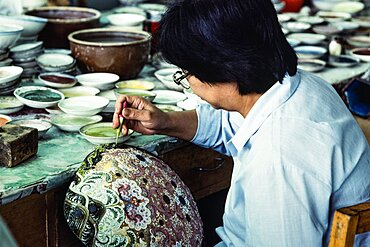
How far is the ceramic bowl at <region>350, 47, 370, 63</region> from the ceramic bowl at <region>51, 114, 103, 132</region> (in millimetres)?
1718

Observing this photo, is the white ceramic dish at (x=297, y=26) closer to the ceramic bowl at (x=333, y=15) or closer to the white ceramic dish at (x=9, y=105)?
the ceramic bowl at (x=333, y=15)

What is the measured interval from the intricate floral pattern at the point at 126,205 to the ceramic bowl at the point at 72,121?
270 millimetres

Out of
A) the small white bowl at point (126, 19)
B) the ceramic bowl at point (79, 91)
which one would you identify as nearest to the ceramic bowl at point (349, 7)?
the small white bowl at point (126, 19)

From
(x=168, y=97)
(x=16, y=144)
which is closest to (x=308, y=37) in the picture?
(x=168, y=97)

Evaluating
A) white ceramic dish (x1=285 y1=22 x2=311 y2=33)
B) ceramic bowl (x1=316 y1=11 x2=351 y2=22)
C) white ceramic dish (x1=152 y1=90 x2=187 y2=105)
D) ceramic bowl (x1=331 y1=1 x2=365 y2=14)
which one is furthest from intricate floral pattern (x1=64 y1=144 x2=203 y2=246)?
ceramic bowl (x1=331 y1=1 x2=365 y2=14)

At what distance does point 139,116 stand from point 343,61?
5.30 feet

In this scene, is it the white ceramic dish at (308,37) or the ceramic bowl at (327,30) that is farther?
the ceramic bowl at (327,30)

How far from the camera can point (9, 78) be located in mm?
2402

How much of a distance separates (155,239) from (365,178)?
62 cm

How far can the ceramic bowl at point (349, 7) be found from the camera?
14.6 ft

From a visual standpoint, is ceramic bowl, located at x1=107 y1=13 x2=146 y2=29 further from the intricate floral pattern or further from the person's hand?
the intricate floral pattern

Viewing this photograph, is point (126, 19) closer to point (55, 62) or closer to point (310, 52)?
point (55, 62)

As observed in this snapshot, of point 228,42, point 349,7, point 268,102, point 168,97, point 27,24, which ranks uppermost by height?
point 228,42

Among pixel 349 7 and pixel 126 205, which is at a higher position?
pixel 126 205
